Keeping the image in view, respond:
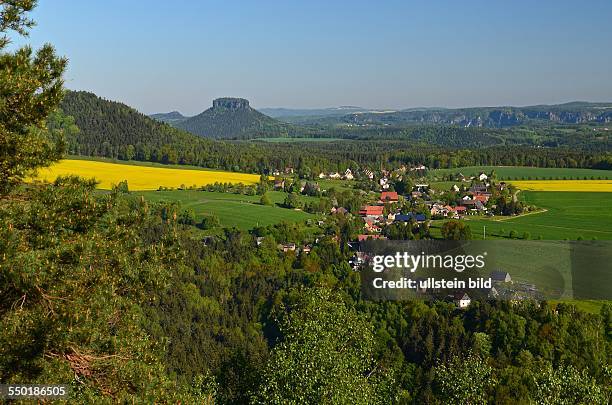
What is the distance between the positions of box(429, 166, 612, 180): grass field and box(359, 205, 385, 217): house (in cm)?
2434

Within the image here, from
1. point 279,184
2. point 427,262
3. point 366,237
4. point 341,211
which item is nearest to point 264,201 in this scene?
point 341,211

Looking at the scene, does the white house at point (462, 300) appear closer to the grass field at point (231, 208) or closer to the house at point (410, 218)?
the house at point (410, 218)

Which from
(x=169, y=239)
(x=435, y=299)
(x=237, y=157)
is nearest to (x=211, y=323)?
(x=435, y=299)

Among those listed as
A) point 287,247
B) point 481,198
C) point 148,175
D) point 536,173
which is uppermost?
point 148,175

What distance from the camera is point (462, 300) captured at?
3556 centimetres

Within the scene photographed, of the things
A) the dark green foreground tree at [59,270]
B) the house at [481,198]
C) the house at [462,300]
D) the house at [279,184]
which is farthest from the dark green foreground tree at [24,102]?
the house at [279,184]

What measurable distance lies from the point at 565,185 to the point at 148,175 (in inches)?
1831

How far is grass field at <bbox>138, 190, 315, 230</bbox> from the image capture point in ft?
176

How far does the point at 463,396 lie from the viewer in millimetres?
14102

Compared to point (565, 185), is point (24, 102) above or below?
above

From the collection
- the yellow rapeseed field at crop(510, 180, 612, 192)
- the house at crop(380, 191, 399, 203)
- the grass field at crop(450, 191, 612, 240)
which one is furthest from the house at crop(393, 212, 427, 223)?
the yellow rapeseed field at crop(510, 180, 612, 192)

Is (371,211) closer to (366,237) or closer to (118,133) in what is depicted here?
(366,237)
